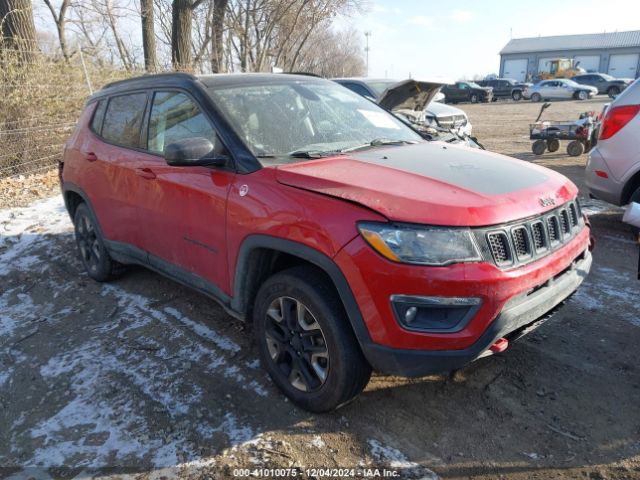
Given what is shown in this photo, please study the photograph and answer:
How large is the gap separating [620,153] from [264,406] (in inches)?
176

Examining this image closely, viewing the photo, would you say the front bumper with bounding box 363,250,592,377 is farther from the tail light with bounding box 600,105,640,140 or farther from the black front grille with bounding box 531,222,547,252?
the tail light with bounding box 600,105,640,140

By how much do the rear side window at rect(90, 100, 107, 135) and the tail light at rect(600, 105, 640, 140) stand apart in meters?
5.08

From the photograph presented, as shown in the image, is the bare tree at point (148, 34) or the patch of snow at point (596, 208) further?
the bare tree at point (148, 34)

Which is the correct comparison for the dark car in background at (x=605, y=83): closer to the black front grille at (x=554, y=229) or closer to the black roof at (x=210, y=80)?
the black roof at (x=210, y=80)


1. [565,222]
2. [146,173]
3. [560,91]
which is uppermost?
[560,91]

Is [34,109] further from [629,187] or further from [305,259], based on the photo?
[629,187]

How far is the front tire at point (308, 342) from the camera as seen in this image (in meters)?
2.46

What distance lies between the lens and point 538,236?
2.48m

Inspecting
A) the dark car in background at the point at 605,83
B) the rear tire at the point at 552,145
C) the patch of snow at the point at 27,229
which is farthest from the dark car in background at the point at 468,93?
the patch of snow at the point at 27,229

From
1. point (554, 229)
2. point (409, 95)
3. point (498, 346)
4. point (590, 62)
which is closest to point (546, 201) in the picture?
point (554, 229)

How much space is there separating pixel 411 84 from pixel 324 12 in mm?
20851

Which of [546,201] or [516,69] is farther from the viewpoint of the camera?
[516,69]

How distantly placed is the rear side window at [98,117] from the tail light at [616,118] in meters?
5.08

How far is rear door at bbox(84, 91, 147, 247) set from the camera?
3.85 m
